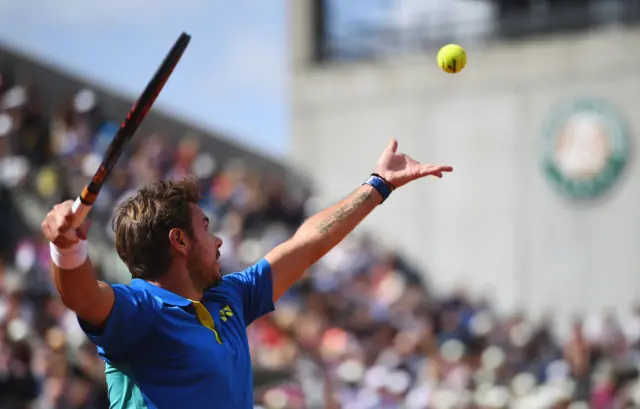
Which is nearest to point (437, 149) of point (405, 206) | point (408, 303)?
point (405, 206)

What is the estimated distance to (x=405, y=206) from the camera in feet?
69.8

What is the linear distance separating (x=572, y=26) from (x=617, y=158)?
2.62m

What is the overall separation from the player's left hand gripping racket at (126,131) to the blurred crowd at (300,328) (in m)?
7.27

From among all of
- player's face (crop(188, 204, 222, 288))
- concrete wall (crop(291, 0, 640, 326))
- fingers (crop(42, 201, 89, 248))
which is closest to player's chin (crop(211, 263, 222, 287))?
player's face (crop(188, 204, 222, 288))

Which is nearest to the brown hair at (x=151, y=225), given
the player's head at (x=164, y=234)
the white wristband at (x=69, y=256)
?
the player's head at (x=164, y=234)

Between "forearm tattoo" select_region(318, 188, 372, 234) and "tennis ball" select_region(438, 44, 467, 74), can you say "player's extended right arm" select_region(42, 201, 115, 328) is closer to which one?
"forearm tattoo" select_region(318, 188, 372, 234)

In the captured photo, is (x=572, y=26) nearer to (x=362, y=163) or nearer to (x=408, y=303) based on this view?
(x=362, y=163)

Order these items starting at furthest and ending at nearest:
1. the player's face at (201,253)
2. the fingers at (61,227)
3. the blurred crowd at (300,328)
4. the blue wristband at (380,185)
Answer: the blurred crowd at (300,328) → the blue wristband at (380,185) → the player's face at (201,253) → the fingers at (61,227)

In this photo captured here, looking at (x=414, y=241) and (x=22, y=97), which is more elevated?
(x=22, y=97)

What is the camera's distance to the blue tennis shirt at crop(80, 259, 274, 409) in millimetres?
3670

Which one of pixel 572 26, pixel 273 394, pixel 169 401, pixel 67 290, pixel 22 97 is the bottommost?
pixel 273 394

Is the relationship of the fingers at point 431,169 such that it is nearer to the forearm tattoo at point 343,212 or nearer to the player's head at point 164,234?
the forearm tattoo at point 343,212

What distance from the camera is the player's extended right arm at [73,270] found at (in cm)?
329

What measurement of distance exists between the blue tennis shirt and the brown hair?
0.08m
